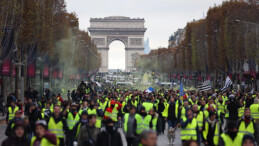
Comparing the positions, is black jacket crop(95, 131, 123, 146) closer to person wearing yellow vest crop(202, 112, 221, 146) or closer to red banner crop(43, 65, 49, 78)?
person wearing yellow vest crop(202, 112, 221, 146)

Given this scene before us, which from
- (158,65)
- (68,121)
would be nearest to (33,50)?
(68,121)

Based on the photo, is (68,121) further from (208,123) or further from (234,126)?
(234,126)

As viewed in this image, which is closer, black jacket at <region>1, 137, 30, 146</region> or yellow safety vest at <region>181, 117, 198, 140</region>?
black jacket at <region>1, 137, 30, 146</region>

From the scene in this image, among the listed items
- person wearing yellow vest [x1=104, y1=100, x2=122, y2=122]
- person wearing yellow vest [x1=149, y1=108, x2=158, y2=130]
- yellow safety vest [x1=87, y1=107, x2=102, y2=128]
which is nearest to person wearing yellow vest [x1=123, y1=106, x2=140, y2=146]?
person wearing yellow vest [x1=149, y1=108, x2=158, y2=130]

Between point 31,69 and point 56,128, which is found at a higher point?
point 31,69

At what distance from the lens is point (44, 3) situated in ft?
143

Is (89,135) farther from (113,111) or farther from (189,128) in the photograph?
(113,111)

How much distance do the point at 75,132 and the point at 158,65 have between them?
141 m

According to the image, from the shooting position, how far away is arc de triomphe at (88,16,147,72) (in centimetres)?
16888

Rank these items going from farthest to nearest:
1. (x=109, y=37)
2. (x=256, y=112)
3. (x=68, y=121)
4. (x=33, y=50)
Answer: (x=109, y=37)
(x=33, y=50)
(x=256, y=112)
(x=68, y=121)

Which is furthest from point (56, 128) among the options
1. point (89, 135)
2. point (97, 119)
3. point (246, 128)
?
point (246, 128)

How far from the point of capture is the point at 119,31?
564ft

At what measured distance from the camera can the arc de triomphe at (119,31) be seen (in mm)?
168875

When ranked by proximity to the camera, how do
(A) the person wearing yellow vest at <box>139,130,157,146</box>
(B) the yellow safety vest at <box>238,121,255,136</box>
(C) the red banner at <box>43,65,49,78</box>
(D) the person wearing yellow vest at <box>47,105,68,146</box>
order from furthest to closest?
(C) the red banner at <box>43,65,49,78</box> < (D) the person wearing yellow vest at <box>47,105,68,146</box> < (B) the yellow safety vest at <box>238,121,255,136</box> < (A) the person wearing yellow vest at <box>139,130,157,146</box>
